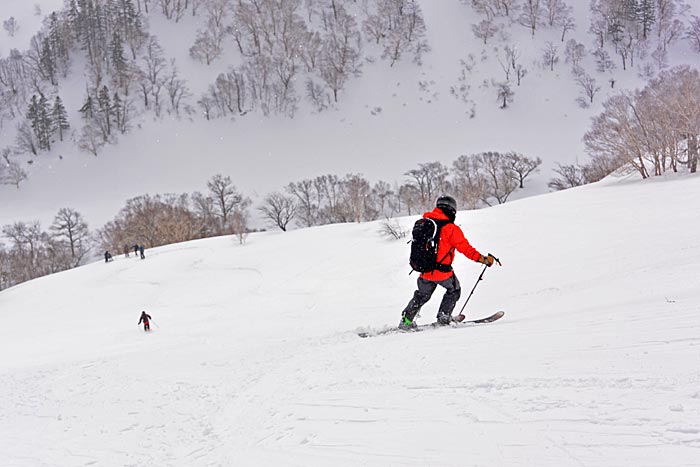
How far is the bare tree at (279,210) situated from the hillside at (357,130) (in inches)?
261

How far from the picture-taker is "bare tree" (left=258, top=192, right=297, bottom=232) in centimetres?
5731

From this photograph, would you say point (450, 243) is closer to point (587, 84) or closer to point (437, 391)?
point (437, 391)

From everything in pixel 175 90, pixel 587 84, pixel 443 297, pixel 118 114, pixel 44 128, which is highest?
pixel 175 90

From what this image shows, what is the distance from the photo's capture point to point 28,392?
17.8 feet

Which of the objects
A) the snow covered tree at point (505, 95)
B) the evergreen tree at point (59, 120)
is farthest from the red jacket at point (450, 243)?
the evergreen tree at point (59, 120)

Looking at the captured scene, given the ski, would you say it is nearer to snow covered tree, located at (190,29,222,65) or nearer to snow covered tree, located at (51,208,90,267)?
snow covered tree, located at (51,208,90,267)

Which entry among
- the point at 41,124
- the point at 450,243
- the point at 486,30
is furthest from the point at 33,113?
the point at 450,243

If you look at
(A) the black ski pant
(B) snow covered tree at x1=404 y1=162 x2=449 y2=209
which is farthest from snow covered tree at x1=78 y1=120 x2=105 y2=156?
(A) the black ski pant

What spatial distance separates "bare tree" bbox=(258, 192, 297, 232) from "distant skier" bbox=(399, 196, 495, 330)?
5153cm

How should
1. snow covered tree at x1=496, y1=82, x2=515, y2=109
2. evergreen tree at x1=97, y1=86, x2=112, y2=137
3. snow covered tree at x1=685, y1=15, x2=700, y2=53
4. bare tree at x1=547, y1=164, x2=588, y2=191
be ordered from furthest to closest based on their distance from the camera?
snow covered tree at x1=685, y1=15, x2=700, y2=53 < evergreen tree at x1=97, y1=86, x2=112, y2=137 < snow covered tree at x1=496, y1=82, x2=515, y2=109 < bare tree at x1=547, y1=164, x2=588, y2=191

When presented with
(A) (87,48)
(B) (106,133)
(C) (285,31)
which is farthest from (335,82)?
(A) (87,48)

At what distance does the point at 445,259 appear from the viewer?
242 inches

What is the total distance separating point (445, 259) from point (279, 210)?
52.7 m

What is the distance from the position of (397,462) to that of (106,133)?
296 feet
